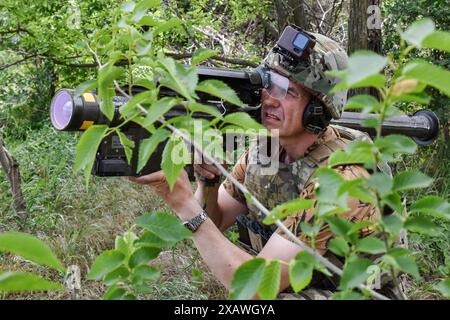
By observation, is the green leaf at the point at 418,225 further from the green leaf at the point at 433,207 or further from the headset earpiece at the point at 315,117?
the headset earpiece at the point at 315,117

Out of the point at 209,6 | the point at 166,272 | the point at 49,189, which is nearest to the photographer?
the point at 166,272

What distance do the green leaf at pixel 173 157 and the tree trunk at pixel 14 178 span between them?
134 inches

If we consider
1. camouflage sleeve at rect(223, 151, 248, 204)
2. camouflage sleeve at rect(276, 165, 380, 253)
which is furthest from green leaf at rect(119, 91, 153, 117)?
camouflage sleeve at rect(223, 151, 248, 204)

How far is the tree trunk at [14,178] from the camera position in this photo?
173 inches

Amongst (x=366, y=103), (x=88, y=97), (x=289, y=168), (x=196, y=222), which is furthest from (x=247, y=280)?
(x=289, y=168)

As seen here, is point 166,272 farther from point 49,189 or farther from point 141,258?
point 141,258

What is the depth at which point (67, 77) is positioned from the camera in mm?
5316

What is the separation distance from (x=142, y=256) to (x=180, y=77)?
0.39 m

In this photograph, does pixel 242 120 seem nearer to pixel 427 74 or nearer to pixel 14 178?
pixel 427 74

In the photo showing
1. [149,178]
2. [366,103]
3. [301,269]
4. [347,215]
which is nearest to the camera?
[366,103]

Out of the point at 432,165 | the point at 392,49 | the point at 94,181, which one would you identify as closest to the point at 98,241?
the point at 94,181

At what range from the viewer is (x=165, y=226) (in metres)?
1.21

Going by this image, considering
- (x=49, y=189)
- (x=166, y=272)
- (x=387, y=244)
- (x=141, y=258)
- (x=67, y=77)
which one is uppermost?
(x=387, y=244)

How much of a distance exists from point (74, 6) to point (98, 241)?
75.4 inches
